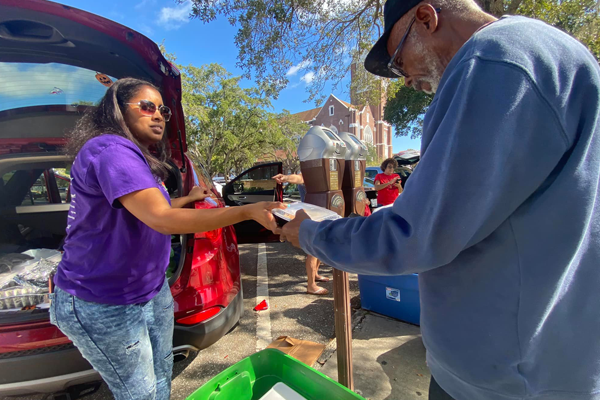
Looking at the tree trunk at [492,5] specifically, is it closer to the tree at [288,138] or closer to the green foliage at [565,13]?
the green foliage at [565,13]

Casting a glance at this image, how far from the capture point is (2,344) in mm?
1603

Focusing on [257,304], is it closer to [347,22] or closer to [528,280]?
[528,280]

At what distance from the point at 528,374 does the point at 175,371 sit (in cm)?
245

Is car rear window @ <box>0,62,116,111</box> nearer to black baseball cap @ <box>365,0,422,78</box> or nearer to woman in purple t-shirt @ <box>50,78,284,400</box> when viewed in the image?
woman in purple t-shirt @ <box>50,78,284,400</box>

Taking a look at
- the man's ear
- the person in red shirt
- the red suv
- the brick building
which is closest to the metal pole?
the red suv

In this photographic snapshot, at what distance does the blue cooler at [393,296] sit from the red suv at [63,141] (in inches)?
53.5

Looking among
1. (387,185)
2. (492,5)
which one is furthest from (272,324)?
(492,5)

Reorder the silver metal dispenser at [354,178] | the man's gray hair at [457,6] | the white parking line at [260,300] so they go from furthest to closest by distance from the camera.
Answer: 1. the silver metal dispenser at [354,178]
2. the white parking line at [260,300]
3. the man's gray hair at [457,6]

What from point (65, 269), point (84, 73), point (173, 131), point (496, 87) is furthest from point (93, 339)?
point (84, 73)

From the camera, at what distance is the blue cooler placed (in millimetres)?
2764

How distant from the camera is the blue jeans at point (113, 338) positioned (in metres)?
1.20

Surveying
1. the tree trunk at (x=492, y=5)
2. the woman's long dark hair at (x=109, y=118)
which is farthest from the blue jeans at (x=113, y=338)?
the tree trunk at (x=492, y=5)

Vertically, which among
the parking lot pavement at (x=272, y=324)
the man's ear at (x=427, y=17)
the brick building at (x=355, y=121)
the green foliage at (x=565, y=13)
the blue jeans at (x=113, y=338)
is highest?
the brick building at (x=355, y=121)

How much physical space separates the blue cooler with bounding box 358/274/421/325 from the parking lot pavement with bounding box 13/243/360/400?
372mm
